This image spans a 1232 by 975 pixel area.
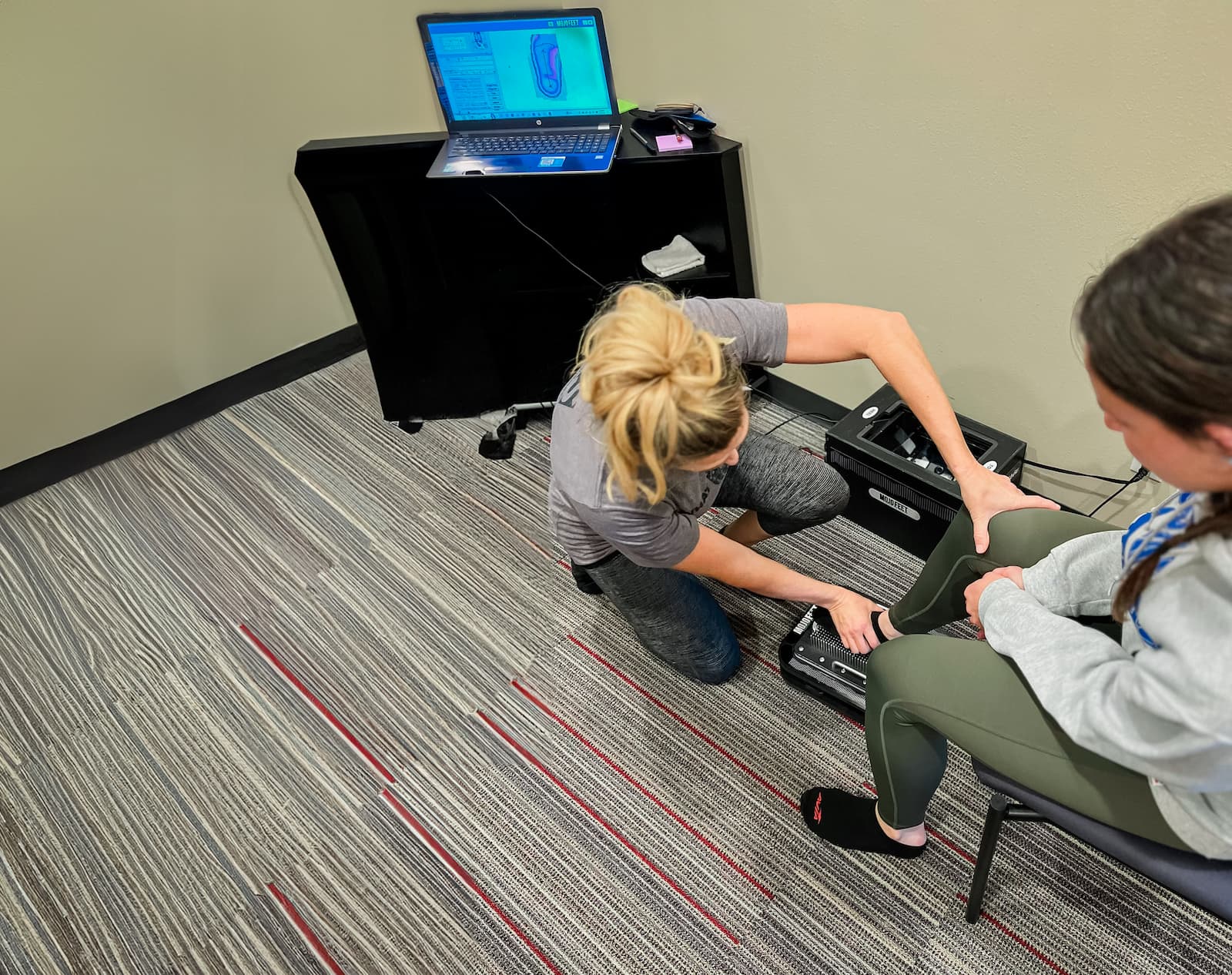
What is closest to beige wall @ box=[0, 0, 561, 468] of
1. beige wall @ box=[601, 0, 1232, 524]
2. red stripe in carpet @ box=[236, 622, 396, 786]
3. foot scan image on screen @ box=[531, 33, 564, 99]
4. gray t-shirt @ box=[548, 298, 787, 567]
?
foot scan image on screen @ box=[531, 33, 564, 99]

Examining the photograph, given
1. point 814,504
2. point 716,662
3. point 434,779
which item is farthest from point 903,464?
point 434,779

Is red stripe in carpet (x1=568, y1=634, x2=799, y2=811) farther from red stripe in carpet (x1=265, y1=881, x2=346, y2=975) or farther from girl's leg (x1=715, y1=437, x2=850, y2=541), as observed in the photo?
red stripe in carpet (x1=265, y1=881, x2=346, y2=975)

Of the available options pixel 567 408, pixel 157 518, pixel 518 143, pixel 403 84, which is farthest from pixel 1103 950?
pixel 403 84

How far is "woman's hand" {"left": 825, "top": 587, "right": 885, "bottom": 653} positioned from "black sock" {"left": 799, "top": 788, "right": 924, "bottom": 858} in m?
0.27

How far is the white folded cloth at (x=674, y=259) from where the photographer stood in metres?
2.03

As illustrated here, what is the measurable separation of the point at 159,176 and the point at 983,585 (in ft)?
7.52

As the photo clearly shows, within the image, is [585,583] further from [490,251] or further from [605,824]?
[490,251]

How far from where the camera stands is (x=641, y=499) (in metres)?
1.13

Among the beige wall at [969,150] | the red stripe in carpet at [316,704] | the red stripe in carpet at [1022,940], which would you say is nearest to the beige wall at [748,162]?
the beige wall at [969,150]

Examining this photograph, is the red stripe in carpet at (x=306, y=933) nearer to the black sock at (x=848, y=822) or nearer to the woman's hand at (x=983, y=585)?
the black sock at (x=848, y=822)

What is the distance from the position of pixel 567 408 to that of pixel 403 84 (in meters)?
1.58

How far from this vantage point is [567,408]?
1.25 m

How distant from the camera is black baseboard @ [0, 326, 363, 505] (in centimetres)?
230

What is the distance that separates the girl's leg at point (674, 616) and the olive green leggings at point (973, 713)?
41cm
